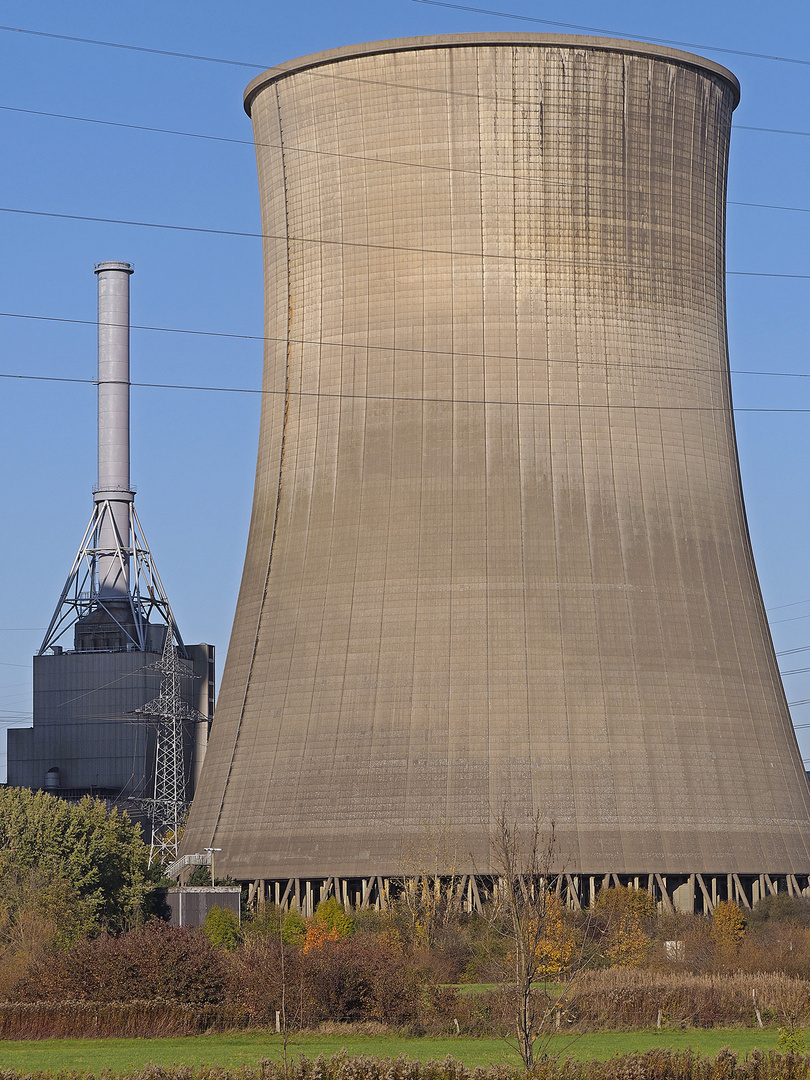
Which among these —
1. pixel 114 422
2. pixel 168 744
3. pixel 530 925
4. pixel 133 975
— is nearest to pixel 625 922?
pixel 133 975

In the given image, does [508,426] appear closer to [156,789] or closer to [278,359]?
[278,359]

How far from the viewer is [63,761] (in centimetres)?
3634

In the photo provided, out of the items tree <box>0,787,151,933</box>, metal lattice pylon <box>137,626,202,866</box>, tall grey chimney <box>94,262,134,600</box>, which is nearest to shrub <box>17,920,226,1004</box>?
tree <box>0,787,151,933</box>

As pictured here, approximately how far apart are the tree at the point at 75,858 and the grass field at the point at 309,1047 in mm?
6498

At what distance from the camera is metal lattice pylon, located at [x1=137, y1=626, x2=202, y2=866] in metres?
35.0

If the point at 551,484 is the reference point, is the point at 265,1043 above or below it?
below

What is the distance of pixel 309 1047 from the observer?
51.4 feet

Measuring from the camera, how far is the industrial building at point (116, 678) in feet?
118

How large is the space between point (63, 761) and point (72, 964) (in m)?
18.7

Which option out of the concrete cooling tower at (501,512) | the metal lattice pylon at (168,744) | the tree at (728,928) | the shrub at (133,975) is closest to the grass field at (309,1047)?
the shrub at (133,975)

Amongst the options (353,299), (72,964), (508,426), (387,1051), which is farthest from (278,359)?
(387,1051)

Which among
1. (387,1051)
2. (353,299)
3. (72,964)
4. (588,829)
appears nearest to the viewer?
(387,1051)

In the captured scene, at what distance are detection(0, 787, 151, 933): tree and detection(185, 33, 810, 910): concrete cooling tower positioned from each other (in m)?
1.18

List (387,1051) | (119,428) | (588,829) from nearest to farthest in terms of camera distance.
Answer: (387,1051) → (588,829) → (119,428)
